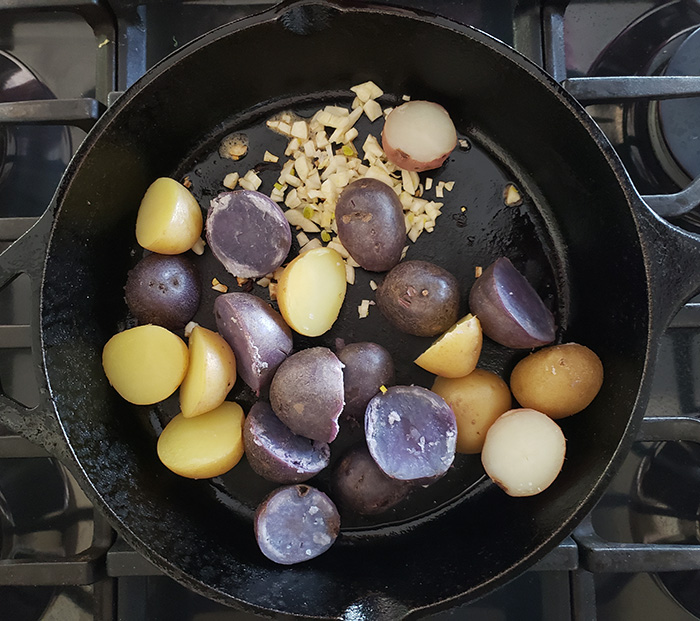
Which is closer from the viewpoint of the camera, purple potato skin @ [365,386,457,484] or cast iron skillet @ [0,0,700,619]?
cast iron skillet @ [0,0,700,619]

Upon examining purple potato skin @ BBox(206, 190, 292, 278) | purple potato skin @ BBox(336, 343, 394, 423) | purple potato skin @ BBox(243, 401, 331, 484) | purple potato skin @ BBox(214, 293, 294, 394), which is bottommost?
purple potato skin @ BBox(243, 401, 331, 484)

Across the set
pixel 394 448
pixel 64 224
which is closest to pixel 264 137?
pixel 64 224

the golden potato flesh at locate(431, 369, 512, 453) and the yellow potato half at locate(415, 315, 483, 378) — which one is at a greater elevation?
the yellow potato half at locate(415, 315, 483, 378)

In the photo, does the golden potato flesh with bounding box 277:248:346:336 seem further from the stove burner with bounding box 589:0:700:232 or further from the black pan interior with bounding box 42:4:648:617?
the stove burner with bounding box 589:0:700:232

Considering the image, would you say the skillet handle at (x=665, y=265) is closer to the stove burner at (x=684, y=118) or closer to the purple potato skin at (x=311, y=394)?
the stove burner at (x=684, y=118)

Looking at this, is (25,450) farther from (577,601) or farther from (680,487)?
(680,487)

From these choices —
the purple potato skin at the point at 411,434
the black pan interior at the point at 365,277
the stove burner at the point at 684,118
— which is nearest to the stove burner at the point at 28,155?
the black pan interior at the point at 365,277

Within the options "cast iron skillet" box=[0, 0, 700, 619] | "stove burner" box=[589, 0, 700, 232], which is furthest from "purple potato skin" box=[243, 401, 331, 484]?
"stove burner" box=[589, 0, 700, 232]

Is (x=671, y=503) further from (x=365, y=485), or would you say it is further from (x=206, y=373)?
(x=206, y=373)
